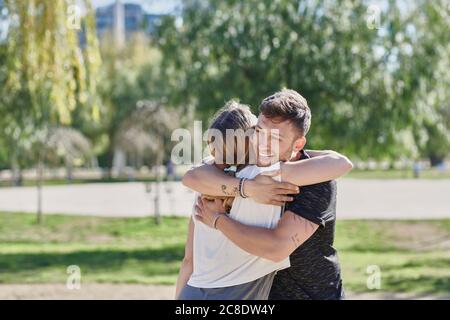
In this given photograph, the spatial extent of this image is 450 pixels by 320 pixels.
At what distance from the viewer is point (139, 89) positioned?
126 ft

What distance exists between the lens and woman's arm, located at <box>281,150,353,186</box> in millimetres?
2480

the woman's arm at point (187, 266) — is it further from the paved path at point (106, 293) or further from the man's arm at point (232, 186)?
the paved path at point (106, 293)

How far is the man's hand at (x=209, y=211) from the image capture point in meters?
2.53

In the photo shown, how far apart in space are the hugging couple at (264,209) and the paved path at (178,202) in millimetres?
16640

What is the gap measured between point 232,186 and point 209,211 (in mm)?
130

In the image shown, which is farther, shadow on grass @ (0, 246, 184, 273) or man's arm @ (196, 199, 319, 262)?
shadow on grass @ (0, 246, 184, 273)

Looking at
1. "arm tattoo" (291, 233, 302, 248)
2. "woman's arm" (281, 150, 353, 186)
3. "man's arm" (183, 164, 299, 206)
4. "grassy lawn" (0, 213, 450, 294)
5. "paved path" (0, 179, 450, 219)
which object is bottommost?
"paved path" (0, 179, 450, 219)

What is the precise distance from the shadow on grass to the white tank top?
905cm

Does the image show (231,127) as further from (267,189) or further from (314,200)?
(314,200)

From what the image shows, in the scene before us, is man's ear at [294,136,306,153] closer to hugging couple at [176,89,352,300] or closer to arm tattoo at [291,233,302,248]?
hugging couple at [176,89,352,300]

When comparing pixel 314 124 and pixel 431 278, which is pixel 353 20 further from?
pixel 431 278

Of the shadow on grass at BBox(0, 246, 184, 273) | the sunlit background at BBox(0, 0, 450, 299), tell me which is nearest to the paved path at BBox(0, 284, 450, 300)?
the sunlit background at BBox(0, 0, 450, 299)

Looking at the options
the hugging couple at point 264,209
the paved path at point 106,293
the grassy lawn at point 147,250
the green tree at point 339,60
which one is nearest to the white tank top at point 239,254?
the hugging couple at point 264,209

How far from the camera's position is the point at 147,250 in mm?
13906
